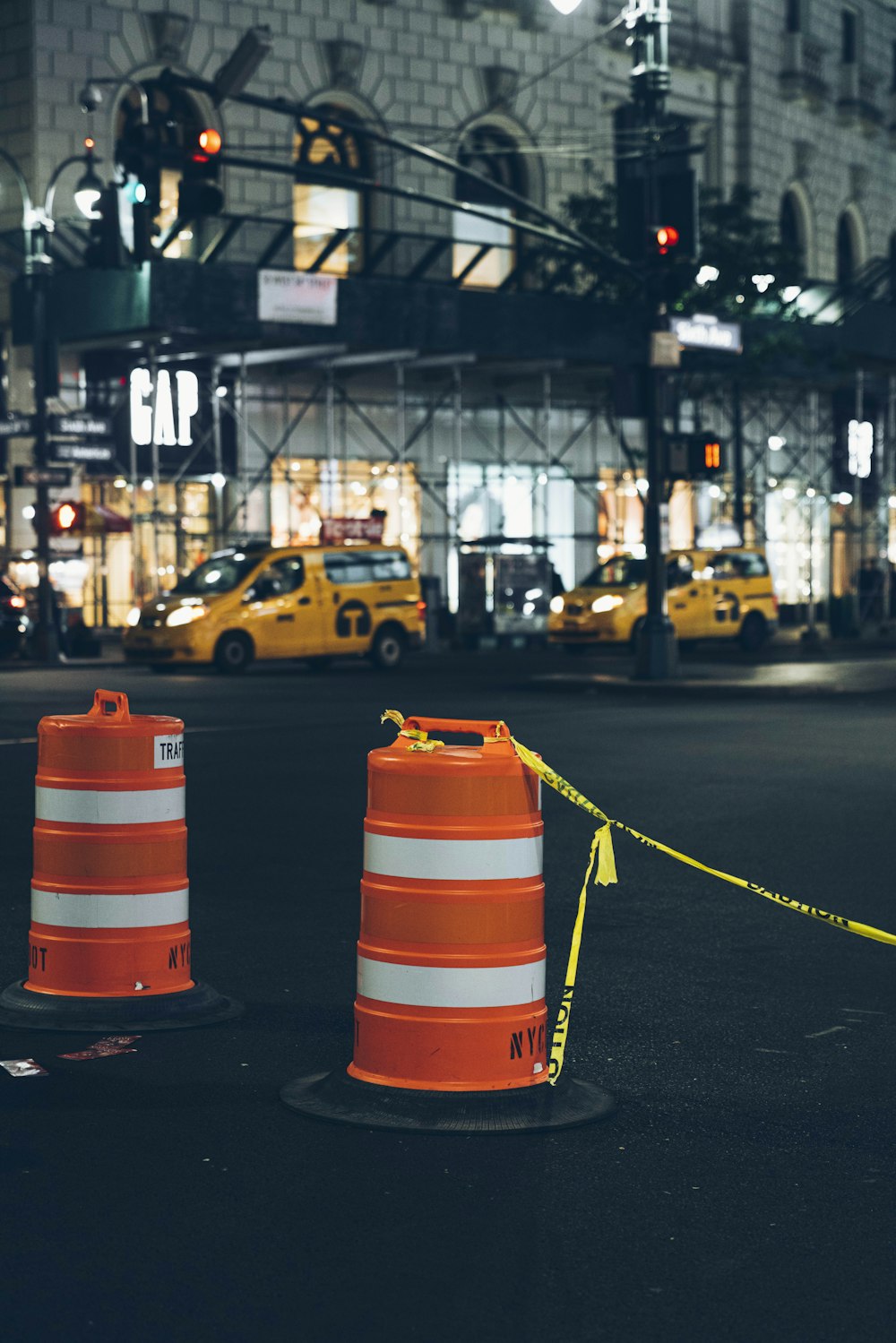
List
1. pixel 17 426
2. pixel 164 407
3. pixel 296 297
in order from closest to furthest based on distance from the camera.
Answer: pixel 17 426, pixel 296 297, pixel 164 407

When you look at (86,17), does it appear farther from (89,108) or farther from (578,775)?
(578,775)

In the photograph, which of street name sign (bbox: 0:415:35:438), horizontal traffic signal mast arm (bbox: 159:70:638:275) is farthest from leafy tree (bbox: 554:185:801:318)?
horizontal traffic signal mast arm (bbox: 159:70:638:275)

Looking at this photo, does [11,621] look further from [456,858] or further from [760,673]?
[456,858]

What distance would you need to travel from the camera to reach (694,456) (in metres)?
24.8

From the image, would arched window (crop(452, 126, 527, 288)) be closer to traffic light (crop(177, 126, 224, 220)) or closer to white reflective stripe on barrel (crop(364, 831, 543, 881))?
traffic light (crop(177, 126, 224, 220))

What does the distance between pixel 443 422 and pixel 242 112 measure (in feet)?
24.3

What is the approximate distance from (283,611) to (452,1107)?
24.6 m

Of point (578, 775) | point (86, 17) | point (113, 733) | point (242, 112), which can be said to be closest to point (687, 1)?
point (242, 112)

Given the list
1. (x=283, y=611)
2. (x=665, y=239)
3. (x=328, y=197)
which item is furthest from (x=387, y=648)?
(x=328, y=197)

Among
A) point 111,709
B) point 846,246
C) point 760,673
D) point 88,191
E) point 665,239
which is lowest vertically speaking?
point 760,673

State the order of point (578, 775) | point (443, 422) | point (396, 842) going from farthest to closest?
point (443, 422), point (578, 775), point (396, 842)

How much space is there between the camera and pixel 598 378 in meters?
44.3

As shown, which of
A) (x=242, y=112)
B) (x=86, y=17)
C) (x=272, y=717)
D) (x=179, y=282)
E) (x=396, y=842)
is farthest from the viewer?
(x=242, y=112)

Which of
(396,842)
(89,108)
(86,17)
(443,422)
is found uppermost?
(86,17)
